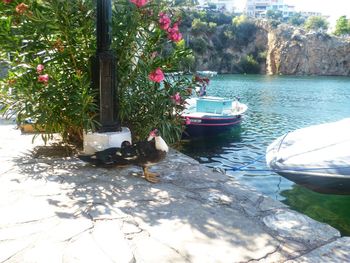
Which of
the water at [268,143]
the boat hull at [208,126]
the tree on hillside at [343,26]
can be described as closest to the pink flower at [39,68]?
the water at [268,143]

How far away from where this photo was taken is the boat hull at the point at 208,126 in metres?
14.5

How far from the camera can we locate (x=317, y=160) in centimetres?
733

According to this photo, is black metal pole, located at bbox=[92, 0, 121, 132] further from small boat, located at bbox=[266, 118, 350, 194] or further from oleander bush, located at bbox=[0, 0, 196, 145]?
small boat, located at bbox=[266, 118, 350, 194]

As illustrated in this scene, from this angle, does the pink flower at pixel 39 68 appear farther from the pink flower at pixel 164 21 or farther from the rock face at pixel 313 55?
the rock face at pixel 313 55

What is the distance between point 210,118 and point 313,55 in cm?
7818

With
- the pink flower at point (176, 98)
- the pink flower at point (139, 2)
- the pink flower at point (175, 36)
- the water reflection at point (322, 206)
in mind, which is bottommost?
the water reflection at point (322, 206)

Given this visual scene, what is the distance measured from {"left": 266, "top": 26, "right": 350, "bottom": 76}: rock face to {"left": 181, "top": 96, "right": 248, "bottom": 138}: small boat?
73464 millimetres

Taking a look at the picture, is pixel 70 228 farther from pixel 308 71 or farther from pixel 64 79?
pixel 308 71

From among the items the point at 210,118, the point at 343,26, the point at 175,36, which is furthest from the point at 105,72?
the point at 343,26

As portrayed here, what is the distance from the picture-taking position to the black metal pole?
4855 millimetres

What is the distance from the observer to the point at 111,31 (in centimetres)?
503

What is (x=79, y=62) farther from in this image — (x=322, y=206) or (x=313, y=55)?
(x=313, y=55)

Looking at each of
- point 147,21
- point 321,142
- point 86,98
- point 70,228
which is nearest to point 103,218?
point 70,228

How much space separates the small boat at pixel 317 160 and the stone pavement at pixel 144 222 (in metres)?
3.10
